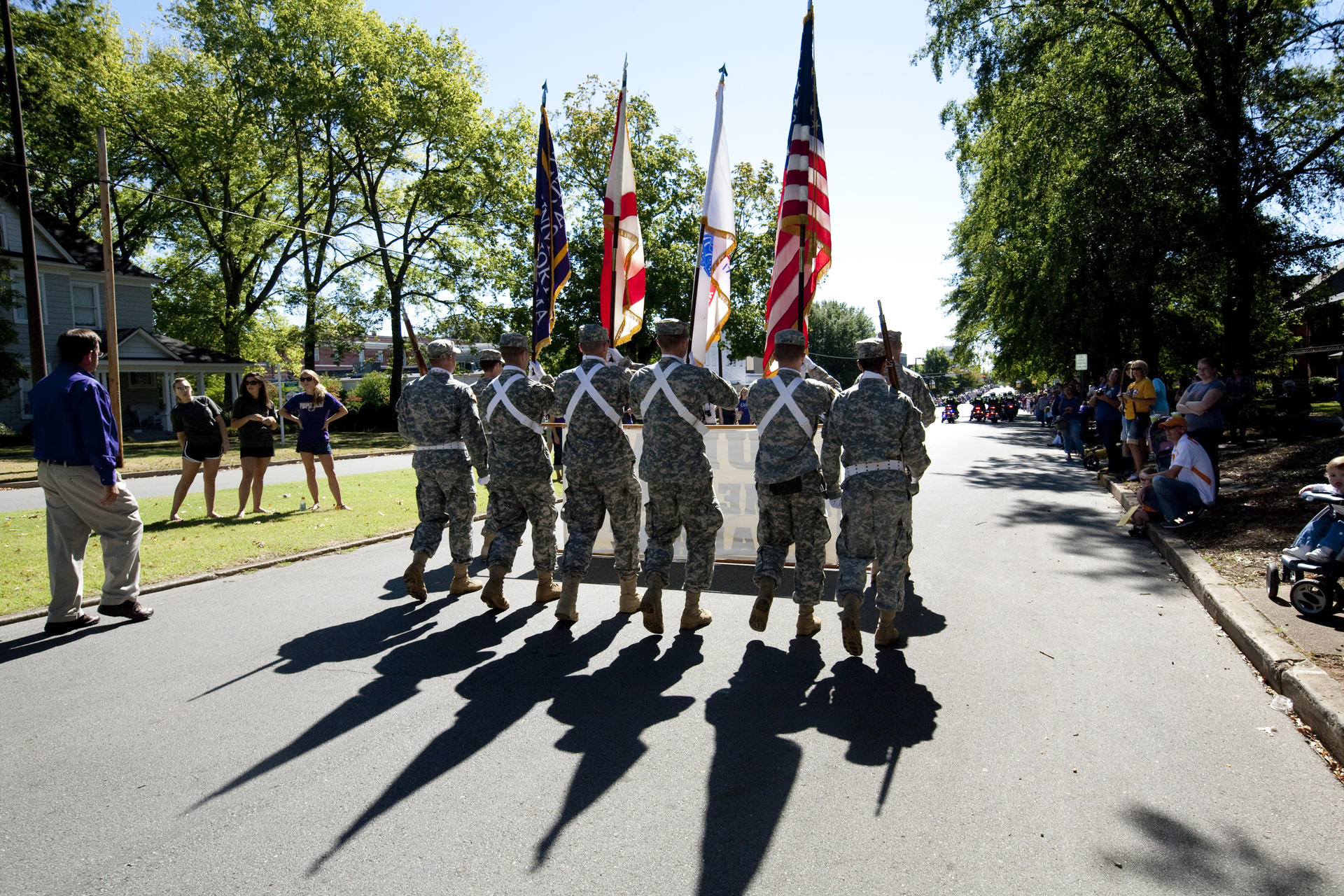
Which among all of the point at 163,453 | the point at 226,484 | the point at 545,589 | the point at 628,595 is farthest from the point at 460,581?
the point at 163,453

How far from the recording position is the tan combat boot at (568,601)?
247 inches

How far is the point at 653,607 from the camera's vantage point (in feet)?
19.8

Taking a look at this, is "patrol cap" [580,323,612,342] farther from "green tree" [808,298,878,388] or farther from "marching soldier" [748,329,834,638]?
"green tree" [808,298,878,388]

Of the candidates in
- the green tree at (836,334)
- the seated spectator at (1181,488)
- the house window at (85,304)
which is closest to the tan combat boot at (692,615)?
the seated spectator at (1181,488)

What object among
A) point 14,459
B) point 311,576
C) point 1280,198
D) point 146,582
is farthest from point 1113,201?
point 14,459

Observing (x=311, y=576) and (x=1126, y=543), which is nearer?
(x=311, y=576)

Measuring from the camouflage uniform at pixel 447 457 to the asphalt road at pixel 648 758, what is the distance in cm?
70

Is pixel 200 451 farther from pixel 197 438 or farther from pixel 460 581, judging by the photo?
pixel 460 581

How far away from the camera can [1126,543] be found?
31.2 feet

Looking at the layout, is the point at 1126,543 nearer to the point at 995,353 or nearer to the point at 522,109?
the point at 995,353

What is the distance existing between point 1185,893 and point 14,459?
1043 inches

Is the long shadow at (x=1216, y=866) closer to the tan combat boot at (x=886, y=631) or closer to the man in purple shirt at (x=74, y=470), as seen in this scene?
the tan combat boot at (x=886, y=631)

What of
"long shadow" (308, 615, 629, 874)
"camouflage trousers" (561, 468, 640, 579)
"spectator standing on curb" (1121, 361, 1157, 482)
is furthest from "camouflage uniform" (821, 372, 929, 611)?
"spectator standing on curb" (1121, 361, 1157, 482)

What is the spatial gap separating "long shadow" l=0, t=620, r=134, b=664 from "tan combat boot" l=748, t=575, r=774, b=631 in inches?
180
